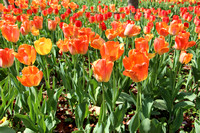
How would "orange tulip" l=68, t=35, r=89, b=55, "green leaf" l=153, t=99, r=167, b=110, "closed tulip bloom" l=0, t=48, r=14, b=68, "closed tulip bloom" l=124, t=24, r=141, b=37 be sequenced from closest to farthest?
"closed tulip bloom" l=0, t=48, r=14, b=68, "orange tulip" l=68, t=35, r=89, b=55, "green leaf" l=153, t=99, r=167, b=110, "closed tulip bloom" l=124, t=24, r=141, b=37

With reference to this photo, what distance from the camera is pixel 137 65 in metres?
1.23

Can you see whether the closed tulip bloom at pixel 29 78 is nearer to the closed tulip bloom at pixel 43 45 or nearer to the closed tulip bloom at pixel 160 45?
the closed tulip bloom at pixel 43 45

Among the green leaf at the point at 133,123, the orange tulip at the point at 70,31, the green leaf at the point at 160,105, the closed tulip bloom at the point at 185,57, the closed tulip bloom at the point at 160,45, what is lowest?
the green leaf at the point at 160,105

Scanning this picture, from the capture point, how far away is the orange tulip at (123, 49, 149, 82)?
1.25 m

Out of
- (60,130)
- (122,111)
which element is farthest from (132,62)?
(60,130)

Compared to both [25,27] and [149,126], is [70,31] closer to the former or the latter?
[25,27]

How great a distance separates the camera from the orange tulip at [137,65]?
4.09 feet

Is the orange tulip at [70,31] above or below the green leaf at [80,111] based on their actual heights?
above

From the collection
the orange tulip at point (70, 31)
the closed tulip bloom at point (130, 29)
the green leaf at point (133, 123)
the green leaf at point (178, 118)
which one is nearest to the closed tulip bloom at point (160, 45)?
Result: the closed tulip bloom at point (130, 29)

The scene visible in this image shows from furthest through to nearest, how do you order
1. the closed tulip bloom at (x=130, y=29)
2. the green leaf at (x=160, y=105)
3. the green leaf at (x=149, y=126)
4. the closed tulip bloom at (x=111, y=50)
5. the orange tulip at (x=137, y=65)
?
the closed tulip bloom at (x=130, y=29) → the green leaf at (x=160, y=105) → the closed tulip bloom at (x=111, y=50) → the green leaf at (x=149, y=126) → the orange tulip at (x=137, y=65)

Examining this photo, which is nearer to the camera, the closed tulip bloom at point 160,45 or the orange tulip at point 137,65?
the orange tulip at point 137,65

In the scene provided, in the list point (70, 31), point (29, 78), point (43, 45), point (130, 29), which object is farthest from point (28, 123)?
point (130, 29)

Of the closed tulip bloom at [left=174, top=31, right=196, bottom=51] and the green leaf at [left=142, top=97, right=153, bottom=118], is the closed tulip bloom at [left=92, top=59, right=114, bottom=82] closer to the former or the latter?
the green leaf at [left=142, top=97, right=153, bottom=118]

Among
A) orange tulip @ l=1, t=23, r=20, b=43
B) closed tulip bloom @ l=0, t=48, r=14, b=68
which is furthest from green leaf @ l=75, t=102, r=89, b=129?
orange tulip @ l=1, t=23, r=20, b=43
